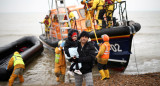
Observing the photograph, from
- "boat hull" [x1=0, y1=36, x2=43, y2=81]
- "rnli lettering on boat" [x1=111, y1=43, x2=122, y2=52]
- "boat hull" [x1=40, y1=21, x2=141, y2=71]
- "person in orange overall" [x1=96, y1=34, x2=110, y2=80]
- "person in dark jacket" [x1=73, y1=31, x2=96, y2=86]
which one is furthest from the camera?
"boat hull" [x1=0, y1=36, x2=43, y2=81]

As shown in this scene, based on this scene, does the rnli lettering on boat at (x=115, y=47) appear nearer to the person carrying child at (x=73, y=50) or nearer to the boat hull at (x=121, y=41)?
the boat hull at (x=121, y=41)

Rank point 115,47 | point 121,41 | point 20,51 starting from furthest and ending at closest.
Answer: point 20,51
point 115,47
point 121,41

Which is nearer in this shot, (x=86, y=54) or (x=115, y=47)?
(x=86, y=54)

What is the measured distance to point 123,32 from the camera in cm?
500

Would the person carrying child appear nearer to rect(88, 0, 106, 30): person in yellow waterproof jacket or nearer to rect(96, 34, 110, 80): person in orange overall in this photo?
rect(96, 34, 110, 80): person in orange overall

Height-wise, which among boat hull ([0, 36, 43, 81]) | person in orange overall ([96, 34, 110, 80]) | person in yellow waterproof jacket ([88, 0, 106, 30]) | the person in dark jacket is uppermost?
person in yellow waterproof jacket ([88, 0, 106, 30])

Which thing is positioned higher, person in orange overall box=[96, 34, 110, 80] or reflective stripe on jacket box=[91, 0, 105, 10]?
reflective stripe on jacket box=[91, 0, 105, 10]

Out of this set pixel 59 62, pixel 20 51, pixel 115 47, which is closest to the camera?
pixel 59 62

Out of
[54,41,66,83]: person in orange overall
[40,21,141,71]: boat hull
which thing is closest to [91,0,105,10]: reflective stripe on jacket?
[40,21,141,71]: boat hull

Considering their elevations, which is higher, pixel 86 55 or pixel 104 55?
pixel 86 55

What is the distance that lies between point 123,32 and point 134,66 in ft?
7.59

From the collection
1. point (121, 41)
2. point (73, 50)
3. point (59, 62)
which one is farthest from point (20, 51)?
→ point (73, 50)

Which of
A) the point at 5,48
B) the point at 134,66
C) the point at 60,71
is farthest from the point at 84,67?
the point at 5,48

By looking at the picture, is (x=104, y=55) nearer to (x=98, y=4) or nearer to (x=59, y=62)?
(x=59, y=62)
